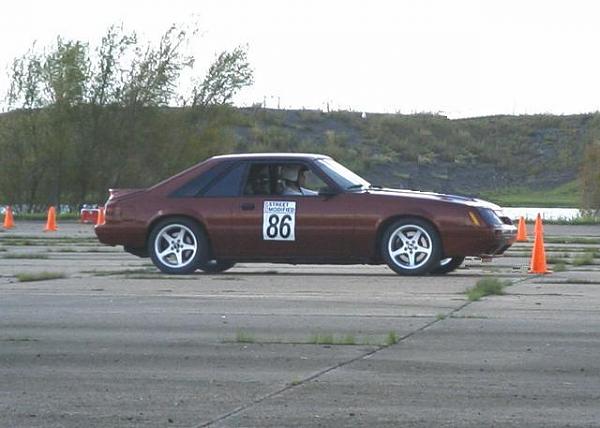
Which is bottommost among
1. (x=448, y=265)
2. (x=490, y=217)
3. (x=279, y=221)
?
(x=448, y=265)

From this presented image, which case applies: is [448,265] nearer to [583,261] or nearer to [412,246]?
[412,246]

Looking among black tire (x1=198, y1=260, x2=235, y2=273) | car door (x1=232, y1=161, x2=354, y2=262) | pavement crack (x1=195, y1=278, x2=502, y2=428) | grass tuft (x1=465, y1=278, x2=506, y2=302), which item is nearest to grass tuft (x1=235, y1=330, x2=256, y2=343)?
pavement crack (x1=195, y1=278, x2=502, y2=428)

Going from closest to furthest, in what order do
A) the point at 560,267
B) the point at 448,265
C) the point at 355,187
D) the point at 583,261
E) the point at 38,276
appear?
the point at 38,276 < the point at 355,187 < the point at 448,265 < the point at 560,267 < the point at 583,261

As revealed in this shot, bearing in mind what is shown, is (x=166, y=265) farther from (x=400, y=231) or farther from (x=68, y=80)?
(x=68, y=80)

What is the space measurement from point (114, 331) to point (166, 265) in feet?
19.3

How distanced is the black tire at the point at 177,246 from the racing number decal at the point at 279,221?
81 centimetres

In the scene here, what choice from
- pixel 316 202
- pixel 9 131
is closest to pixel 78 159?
pixel 9 131

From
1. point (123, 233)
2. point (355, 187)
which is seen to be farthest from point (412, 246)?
point (123, 233)

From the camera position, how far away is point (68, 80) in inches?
1801

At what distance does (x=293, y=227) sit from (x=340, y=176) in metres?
0.91

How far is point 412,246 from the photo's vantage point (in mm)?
16266

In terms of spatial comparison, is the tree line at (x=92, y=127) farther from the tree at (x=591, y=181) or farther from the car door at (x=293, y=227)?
the car door at (x=293, y=227)

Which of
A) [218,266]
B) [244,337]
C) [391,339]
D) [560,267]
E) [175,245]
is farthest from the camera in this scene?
[218,266]

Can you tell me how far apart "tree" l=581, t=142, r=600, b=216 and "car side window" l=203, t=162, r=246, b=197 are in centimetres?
2699
